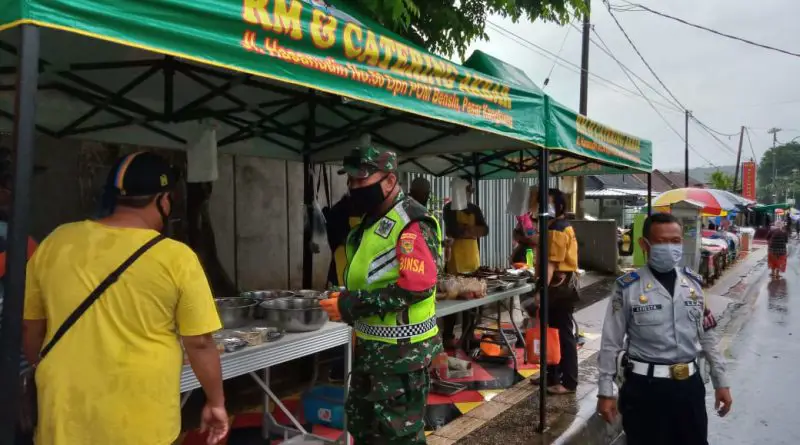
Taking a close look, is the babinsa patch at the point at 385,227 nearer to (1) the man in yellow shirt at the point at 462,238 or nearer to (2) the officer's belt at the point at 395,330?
(2) the officer's belt at the point at 395,330

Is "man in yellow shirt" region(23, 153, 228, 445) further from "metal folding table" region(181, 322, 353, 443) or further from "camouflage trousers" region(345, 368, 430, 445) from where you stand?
"camouflage trousers" region(345, 368, 430, 445)

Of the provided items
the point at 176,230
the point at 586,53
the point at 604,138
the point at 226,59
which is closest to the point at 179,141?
the point at 176,230

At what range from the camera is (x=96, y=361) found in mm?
1672

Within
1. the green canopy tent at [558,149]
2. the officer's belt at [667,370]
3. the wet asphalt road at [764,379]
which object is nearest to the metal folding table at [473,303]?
the green canopy tent at [558,149]

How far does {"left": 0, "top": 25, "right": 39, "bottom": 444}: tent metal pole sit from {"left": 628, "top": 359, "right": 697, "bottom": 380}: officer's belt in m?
2.69

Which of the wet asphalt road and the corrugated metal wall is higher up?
the corrugated metal wall

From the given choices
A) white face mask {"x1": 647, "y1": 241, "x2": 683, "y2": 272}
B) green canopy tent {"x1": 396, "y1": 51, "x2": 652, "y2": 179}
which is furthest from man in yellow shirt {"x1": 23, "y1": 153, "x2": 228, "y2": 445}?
green canopy tent {"x1": 396, "y1": 51, "x2": 652, "y2": 179}

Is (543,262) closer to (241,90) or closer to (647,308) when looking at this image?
(647,308)

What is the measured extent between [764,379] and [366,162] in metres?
6.18

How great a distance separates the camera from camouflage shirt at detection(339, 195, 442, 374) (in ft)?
7.98

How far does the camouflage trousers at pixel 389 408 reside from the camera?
254 centimetres

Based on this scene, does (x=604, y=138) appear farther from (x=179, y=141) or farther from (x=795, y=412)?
(x=179, y=141)

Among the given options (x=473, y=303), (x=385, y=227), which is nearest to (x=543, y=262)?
(x=473, y=303)

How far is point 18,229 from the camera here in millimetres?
1523
